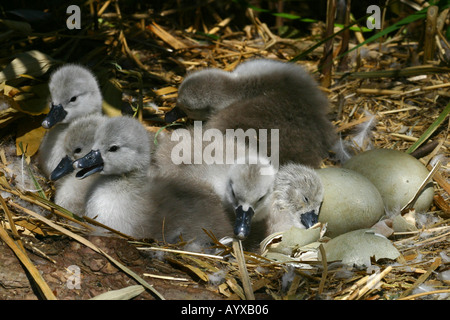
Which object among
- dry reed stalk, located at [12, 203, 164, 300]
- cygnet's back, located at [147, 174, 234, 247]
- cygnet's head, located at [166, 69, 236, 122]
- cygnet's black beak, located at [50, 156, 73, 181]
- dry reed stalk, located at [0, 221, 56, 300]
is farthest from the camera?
cygnet's head, located at [166, 69, 236, 122]

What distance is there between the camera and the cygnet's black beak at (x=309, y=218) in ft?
8.95

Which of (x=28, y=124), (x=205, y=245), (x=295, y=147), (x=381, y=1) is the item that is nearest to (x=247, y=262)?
(x=205, y=245)

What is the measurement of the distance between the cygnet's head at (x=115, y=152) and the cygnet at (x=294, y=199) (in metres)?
0.70

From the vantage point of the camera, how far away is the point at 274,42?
13.9 feet

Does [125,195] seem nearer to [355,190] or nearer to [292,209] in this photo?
[292,209]

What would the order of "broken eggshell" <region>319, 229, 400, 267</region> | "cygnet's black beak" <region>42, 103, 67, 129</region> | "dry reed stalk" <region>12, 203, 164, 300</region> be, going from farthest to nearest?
"cygnet's black beak" <region>42, 103, 67, 129</region> < "broken eggshell" <region>319, 229, 400, 267</region> < "dry reed stalk" <region>12, 203, 164, 300</region>

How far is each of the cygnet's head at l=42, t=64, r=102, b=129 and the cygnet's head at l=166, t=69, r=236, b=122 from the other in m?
0.51

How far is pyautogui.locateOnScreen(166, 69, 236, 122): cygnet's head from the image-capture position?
3.31 m

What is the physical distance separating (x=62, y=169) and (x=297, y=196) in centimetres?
118

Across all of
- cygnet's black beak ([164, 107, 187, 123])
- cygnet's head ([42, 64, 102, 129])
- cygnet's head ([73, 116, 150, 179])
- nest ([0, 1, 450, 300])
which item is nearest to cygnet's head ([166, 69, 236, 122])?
cygnet's black beak ([164, 107, 187, 123])

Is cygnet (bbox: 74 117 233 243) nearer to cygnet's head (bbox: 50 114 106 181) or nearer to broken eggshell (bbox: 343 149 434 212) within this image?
cygnet's head (bbox: 50 114 106 181)

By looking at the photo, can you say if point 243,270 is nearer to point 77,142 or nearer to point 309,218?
point 309,218

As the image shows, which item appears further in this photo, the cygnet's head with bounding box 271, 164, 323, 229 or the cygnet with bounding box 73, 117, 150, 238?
the cygnet's head with bounding box 271, 164, 323, 229
